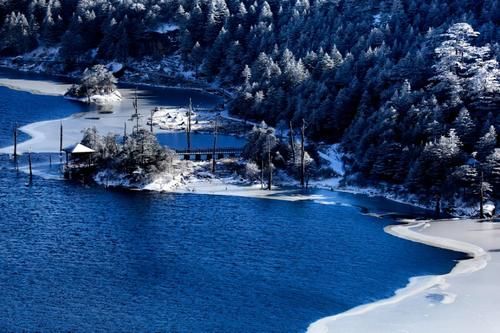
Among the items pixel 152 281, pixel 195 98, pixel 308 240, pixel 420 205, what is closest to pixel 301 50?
pixel 195 98

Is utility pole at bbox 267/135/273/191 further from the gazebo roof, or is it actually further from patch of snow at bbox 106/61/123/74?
patch of snow at bbox 106/61/123/74

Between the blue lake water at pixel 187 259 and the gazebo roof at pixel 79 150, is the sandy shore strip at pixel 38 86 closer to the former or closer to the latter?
the gazebo roof at pixel 79 150

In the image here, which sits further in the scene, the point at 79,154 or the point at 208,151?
the point at 208,151

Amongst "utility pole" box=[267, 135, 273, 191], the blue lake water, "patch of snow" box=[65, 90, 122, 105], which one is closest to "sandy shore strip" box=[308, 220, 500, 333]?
the blue lake water

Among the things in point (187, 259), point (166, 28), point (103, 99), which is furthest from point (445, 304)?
point (166, 28)

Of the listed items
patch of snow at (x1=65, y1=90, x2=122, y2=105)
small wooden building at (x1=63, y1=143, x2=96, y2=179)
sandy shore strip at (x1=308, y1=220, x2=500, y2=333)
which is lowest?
sandy shore strip at (x1=308, y1=220, x2=500, y2=333)

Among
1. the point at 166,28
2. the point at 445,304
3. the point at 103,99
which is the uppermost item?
the point at 166,28

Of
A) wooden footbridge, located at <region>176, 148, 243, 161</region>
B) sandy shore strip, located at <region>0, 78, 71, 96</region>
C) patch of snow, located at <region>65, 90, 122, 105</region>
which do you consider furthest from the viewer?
sandy shore strip, located at <region>0, 78, 71, 96</region>

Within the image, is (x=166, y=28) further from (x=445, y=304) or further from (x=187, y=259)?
(x=445, y=304)
